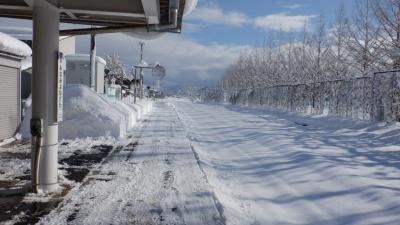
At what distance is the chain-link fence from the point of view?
15859 mm

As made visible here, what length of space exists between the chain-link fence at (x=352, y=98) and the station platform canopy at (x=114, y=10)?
9579mm

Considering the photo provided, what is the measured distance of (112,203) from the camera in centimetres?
647

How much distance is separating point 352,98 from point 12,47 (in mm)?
13621

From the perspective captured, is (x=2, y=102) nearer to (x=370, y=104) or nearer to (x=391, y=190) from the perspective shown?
(x=391, y=190)

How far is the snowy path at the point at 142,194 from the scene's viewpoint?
579cm

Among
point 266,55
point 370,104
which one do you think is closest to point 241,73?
point 266,55

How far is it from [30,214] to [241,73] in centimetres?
6353

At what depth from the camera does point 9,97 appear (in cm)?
1304

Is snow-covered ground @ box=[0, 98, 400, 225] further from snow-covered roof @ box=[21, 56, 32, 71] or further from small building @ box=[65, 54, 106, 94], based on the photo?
small building @ box=[65, 54, 106, 94]

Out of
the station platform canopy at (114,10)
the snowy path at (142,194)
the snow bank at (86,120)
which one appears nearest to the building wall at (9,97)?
the snow bank at (86,120)

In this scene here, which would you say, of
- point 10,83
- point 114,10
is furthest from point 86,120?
point 114,10

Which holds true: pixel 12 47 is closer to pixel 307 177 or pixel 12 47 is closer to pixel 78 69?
pixel 307 177

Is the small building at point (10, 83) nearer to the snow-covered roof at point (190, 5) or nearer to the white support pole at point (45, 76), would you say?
the white support pole at point (45, 76)

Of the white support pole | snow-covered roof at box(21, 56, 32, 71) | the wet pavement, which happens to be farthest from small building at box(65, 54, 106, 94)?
the white support pole
